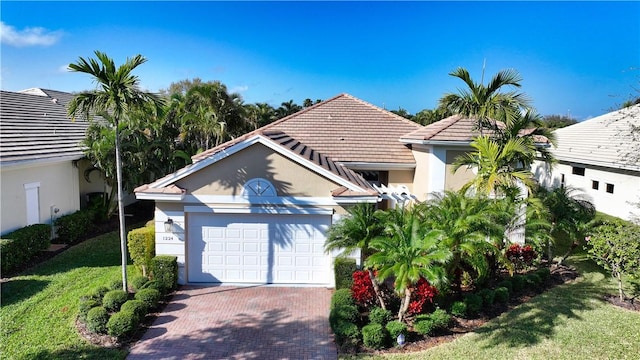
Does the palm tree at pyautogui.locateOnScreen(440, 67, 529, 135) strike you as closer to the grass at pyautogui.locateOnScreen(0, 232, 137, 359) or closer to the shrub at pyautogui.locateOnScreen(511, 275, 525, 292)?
the shrub at pyautogui.locateOnScreen(511, 275, 525, 292)

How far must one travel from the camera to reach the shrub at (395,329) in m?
8.88

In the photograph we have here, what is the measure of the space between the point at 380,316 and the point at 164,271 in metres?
6.49

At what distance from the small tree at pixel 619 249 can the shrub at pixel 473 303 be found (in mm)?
4364

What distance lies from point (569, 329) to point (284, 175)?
840 cm

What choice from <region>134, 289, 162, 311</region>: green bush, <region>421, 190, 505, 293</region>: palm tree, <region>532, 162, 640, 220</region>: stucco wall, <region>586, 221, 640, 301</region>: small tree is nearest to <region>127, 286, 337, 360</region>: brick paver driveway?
<region>134, 289, 162, 311</region>: green bush

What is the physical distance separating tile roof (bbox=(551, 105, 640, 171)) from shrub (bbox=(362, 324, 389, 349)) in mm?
16260

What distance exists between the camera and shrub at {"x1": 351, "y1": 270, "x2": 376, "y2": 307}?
1033 centimetres

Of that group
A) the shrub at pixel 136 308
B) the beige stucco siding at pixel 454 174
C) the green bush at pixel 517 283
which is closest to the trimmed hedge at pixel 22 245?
the shrub at pixel 136 308

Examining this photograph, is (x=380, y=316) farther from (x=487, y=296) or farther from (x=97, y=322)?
(x=97, y=322)

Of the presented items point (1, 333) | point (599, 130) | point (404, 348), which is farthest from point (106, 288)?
point (599, 130)

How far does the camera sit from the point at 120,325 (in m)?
9.01

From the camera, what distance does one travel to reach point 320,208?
40.3 ft

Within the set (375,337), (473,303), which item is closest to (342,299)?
(375,337)

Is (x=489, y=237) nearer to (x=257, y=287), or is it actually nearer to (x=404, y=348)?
(x=404, y=348)
